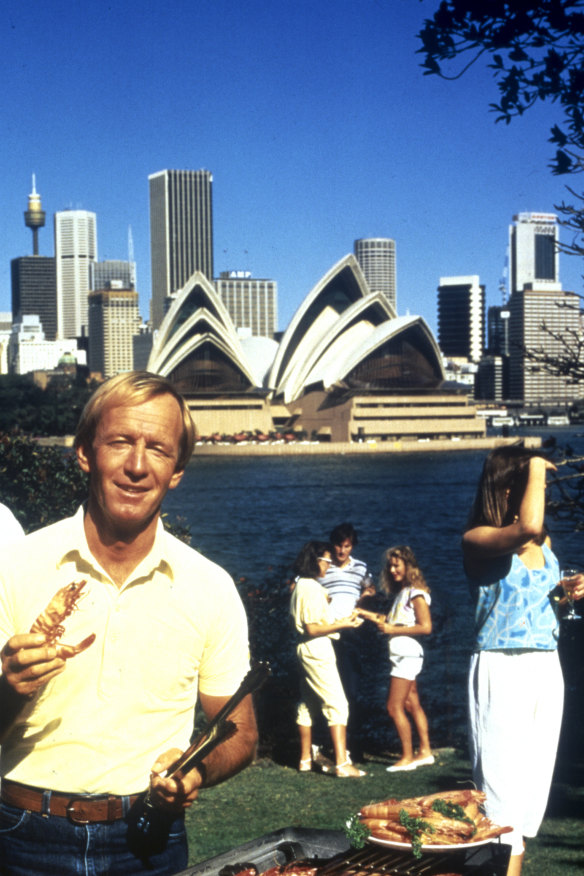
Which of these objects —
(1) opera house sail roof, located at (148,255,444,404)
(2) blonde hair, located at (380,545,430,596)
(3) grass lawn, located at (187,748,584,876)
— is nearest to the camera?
(3) grass lawn, located at (187,748,584,876)

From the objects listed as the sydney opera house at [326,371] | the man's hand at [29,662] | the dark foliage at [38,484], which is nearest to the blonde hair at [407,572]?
the dark foliage at [38,484]

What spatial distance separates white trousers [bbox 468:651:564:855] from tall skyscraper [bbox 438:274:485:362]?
171457 millimetres

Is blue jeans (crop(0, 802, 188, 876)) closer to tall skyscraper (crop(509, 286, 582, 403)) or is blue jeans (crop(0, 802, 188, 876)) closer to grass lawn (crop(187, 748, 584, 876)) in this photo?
grass lawn (crop(187, 748, 584, 876))

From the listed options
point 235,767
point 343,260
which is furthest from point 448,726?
point 343,260

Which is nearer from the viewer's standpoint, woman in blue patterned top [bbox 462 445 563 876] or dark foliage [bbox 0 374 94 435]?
woman in blue patterned top [bbox 462 445 563 876]

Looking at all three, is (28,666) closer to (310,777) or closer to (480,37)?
(480,37)

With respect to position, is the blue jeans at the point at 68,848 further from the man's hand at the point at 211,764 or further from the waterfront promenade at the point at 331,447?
the waterfront promenade at the point at 331,447

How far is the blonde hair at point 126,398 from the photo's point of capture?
67.8 inches

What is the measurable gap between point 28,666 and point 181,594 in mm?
290

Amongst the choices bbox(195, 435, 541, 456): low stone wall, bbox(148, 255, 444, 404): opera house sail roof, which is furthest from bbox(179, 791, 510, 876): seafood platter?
bbox(195, 435, 541, 456): low stone wall

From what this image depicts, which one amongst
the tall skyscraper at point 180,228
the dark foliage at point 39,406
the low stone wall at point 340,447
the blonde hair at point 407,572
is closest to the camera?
the blonde hair at point 407,572

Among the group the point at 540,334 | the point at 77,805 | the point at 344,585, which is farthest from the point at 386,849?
the point at 540,334

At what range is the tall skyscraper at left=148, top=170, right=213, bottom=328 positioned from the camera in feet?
600

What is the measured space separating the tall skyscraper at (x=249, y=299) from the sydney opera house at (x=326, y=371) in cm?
9447
